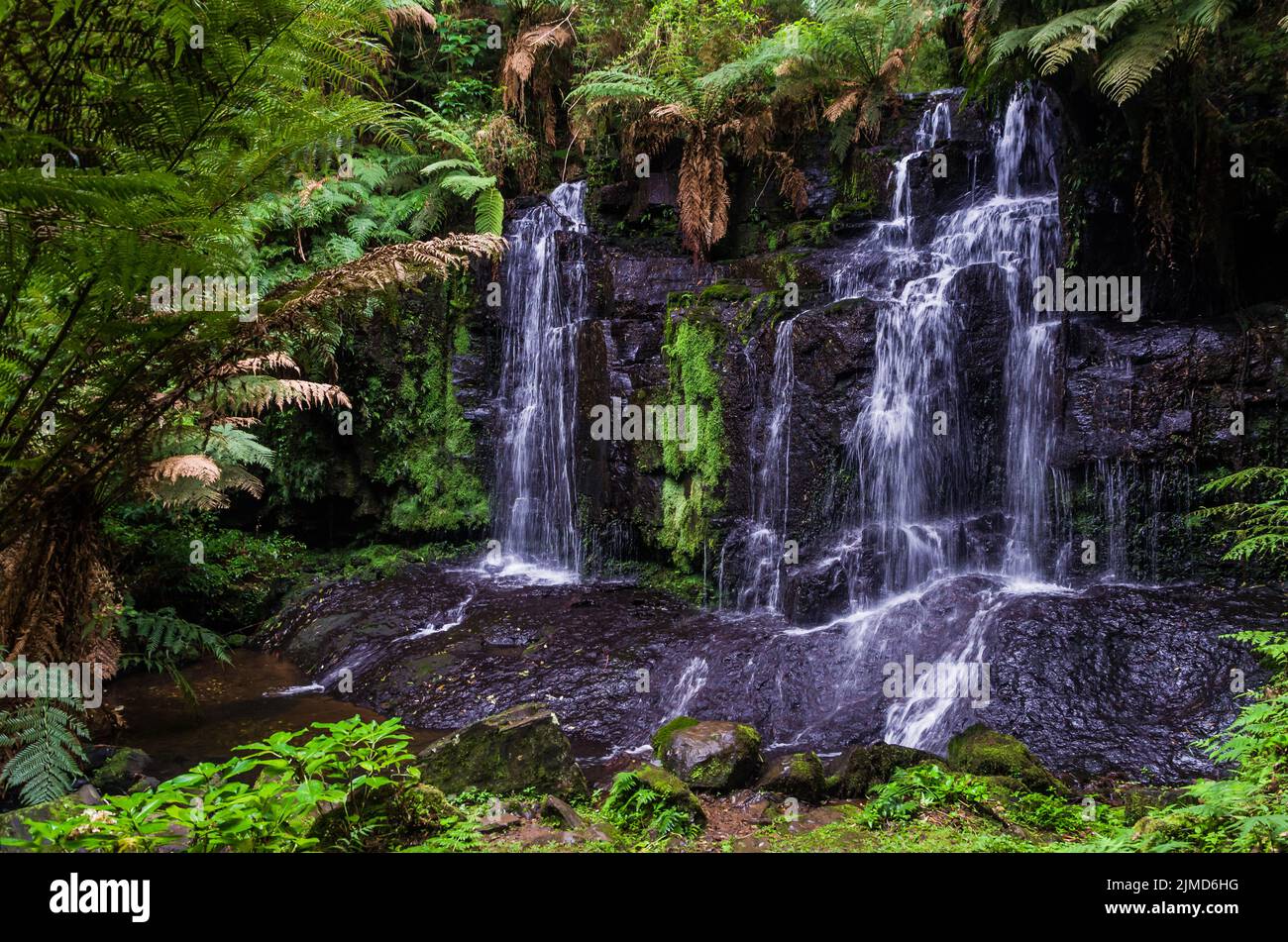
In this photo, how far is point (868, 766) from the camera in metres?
4.27

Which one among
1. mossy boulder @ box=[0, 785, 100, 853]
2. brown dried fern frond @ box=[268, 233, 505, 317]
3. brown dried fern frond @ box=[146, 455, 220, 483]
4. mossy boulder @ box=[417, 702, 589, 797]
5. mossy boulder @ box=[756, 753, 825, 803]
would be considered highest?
brown dried fern frond @ box=[268, 233, 505, 317]

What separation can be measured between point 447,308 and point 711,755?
8320 millimetres

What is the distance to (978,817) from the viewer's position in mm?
3605

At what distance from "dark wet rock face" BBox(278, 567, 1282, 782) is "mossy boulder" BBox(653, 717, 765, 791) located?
989 mm

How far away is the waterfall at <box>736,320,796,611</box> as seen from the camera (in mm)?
7871

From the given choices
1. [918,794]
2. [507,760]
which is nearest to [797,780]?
[918,794]

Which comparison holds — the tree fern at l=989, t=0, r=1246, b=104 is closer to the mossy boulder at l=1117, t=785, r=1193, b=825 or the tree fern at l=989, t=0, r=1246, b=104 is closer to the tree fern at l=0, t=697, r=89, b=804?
the mossy boulder at l=1117, t=785, r=1193, b=825

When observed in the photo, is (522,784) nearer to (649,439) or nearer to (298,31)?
(298,31)

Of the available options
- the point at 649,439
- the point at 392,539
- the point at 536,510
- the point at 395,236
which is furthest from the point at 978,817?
the point at 395,236

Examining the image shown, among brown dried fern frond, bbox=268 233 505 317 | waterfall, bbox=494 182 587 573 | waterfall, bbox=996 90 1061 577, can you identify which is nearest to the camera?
brown dried fern frond, bbox=268 233 505 317

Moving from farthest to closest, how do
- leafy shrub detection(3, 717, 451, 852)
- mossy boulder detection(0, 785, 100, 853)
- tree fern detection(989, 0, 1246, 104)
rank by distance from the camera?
1. tree fern detection(989, 0, 1246, 104)
2. mossy boulder detection(0, 785, 100, 853)
3. leafy shrub detection(3, 717, 451, 852)

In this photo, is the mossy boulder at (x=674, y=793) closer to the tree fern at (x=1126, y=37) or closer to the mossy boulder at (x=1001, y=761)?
the mossy boulder at (x=1001, y=761)

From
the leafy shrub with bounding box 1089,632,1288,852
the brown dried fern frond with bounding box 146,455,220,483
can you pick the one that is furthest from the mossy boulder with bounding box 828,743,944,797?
the brown dried fern frond with bounding box 146,455,220,483

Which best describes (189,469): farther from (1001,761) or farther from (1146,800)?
(1146,800)
